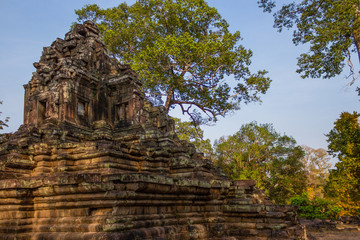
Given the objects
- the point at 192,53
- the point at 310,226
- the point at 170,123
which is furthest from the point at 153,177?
the point at 192,53

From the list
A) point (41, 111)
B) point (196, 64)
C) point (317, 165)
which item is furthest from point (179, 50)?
point (317, 165)

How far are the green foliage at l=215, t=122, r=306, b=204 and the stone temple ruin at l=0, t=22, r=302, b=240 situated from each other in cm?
1698

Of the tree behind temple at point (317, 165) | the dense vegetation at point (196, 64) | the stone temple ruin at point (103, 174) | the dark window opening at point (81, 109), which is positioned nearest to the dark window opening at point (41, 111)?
the stone temple ruin at point (103, 174)

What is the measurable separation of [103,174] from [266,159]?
2766 cm

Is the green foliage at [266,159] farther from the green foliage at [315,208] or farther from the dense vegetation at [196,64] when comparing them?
the green foliage at [315,208]

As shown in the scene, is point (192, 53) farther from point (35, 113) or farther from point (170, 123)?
point (35, 113)

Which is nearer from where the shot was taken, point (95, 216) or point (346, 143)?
point (95, 216)

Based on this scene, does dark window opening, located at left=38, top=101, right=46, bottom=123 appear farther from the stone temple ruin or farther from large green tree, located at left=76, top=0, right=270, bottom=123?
large green tree, located at left=76, top=0, right=270, bottom=123

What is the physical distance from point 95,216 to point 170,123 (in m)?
9.14

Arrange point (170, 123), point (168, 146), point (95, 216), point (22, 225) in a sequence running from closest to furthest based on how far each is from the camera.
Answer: point (95, 216) < point (22, 225) < point (168, 146) < point (170, 123)

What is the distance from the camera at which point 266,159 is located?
102 ft

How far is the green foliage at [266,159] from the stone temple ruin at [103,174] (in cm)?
1698

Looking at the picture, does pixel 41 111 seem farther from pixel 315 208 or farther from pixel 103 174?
pixel 315 208

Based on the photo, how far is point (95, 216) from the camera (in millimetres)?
5121
